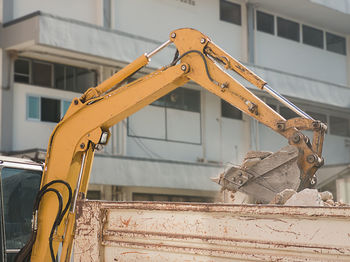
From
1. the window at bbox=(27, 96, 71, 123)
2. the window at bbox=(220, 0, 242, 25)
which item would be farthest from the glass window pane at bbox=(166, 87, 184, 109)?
the window at bbox=(27, 96, 71, 123)

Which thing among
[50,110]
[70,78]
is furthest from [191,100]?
[50,110]

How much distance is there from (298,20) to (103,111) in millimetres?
20418

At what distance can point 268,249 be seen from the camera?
4.75 metres

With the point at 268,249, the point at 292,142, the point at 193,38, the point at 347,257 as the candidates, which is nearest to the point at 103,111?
the point at 193,38

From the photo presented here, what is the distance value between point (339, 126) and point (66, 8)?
43.7 feet

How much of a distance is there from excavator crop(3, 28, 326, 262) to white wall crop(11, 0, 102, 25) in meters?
10.6

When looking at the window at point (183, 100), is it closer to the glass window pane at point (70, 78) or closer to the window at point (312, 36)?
the glass window pane at point (70, 78)

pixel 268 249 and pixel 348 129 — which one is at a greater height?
pixel 348 129

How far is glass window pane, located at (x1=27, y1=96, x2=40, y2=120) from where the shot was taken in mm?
17281

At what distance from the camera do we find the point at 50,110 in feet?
58.3

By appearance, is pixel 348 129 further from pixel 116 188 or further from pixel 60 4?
pixel 60 4

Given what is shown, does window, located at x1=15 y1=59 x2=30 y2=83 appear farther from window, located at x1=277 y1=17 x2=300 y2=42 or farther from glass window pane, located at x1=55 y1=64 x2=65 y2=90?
window, located at x1=277 y1=17 x2=300 y2=42

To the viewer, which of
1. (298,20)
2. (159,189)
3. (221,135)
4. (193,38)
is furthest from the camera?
(298,20)

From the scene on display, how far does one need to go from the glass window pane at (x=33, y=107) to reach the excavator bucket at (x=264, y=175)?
10763mm
